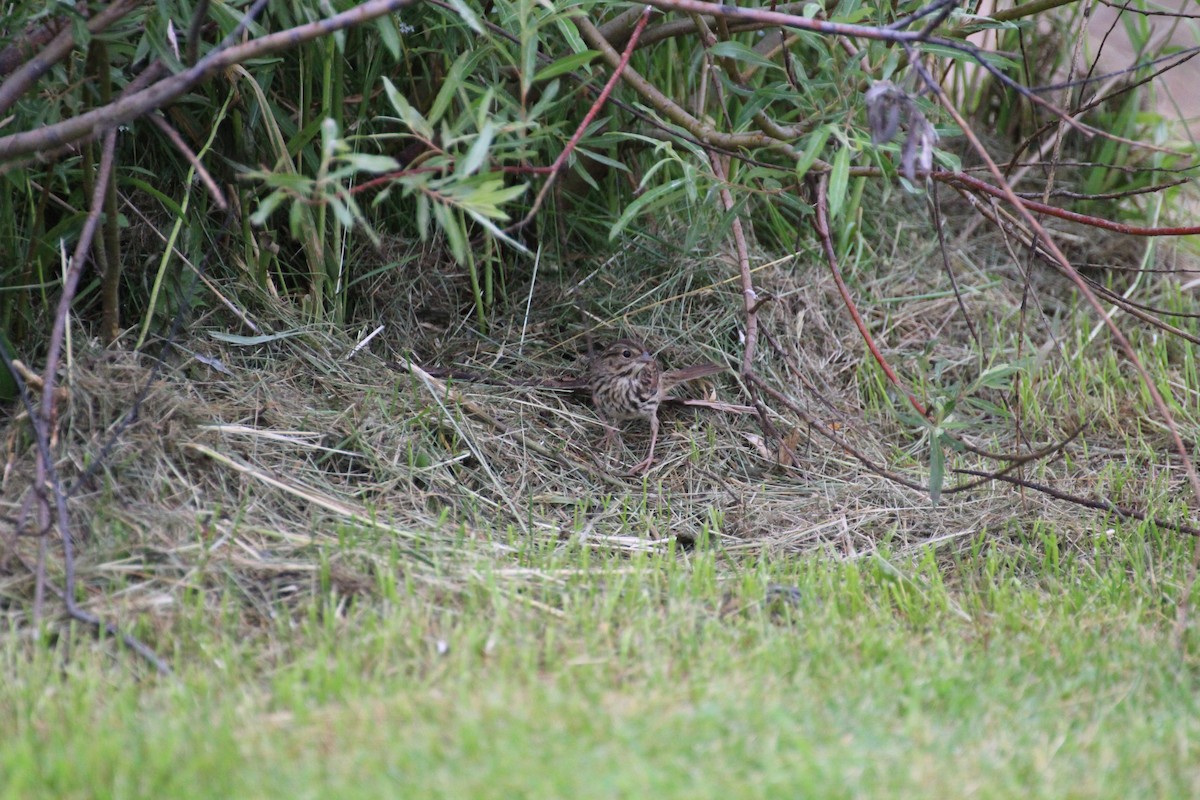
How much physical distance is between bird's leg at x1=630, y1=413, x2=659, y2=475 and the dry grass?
5 centimetres

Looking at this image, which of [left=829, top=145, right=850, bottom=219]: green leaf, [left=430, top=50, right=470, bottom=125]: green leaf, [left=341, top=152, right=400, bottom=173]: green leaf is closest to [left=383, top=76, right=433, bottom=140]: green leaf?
[left=430, top=50, right=470, bottom=125]: green leaf

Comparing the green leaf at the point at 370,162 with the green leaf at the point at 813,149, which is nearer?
the green leaf at the point at 370,162

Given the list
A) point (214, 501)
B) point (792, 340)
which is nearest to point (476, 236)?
point (792, 340)

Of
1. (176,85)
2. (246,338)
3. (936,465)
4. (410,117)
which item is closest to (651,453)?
(936,465)

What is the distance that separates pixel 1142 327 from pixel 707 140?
2338mm

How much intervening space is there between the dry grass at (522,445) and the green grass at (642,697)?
0.28 m

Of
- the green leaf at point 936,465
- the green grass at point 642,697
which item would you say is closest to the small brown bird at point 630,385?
the green grass at point 642,697

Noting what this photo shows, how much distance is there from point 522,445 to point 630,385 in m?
0.48

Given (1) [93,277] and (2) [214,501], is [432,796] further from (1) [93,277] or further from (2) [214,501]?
(1) [93,277]

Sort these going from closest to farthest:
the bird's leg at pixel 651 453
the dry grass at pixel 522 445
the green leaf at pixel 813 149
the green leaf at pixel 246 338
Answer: the dry grass at pixel 522 445
the green leaf at pixel 813 149
the green leaf at pixel 246 338
the bird's leg at pixel 651 453

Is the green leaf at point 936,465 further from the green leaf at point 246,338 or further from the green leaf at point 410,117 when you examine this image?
the green leaf at point 246,338

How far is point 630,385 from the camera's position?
4363 millimetres

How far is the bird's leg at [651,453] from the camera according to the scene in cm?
426

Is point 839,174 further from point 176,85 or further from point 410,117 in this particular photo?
point 176,85
